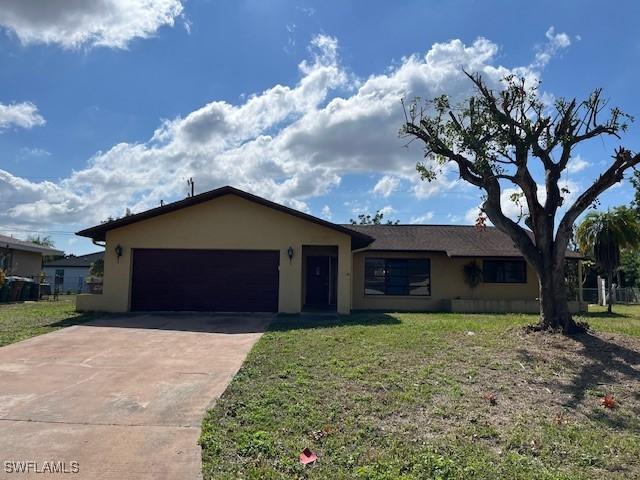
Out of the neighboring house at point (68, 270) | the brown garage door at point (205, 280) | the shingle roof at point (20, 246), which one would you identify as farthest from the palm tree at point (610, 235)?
the neighboring house at point (68, 270)

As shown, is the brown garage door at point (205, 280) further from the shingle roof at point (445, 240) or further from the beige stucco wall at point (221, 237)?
the shingle roof at point (445, 240)

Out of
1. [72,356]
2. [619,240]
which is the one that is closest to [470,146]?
[72,356]

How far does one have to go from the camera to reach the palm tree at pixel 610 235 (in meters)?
18.9

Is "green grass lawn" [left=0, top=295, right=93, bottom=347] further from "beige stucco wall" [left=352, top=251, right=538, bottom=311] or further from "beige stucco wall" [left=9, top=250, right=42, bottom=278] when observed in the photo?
"beige stucco wall" [left=9, top=250, right=42, bottom=278]

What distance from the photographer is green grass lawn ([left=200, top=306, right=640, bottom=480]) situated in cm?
423

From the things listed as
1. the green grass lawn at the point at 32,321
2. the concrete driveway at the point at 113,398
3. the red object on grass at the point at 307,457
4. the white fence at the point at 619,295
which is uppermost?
the white fence at the point at 619,295

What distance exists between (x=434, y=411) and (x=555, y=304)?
5.48 meters

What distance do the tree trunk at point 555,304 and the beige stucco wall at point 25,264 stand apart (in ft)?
84.3

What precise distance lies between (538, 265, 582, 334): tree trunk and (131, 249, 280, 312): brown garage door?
8126mm

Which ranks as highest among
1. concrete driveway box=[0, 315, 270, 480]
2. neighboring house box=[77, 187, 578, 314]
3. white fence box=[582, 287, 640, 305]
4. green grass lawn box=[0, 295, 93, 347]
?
neighboring house box=[77, 187, 578, 314]

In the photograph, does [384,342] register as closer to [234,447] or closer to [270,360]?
[270,360]

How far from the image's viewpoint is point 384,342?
31.6 feet

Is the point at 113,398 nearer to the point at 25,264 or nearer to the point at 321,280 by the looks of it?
the point at 321,280

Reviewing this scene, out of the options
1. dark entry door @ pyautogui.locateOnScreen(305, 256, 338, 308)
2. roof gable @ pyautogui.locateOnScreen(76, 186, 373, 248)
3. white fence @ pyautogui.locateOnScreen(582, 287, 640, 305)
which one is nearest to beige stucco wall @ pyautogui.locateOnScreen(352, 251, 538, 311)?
dark entry door @ pyautogui.locateOnScreen(305, 256, 338, 308)
